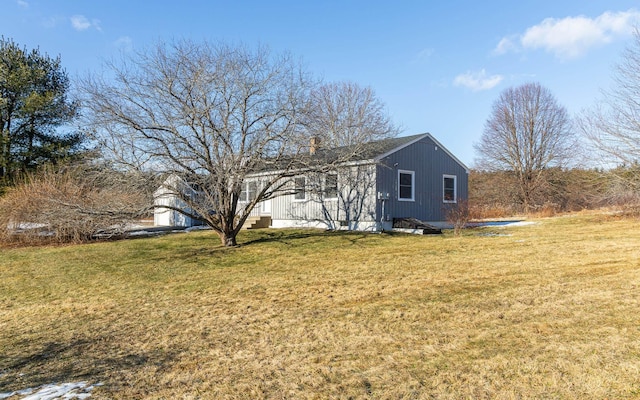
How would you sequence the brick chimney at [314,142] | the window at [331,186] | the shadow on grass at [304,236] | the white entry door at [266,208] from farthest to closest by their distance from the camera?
the white entry door at [266,208] → the window at [331,186] → the shadow on grass at [304,236] → the brick chimney at [314,142]

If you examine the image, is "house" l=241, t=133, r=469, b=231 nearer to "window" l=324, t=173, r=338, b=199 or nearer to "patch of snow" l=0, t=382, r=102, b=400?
"window" l=324, t=173, r=338, b=199

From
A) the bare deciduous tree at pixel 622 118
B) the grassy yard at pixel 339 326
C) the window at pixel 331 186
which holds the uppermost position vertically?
the bare deciduous tree at pixel 622 118

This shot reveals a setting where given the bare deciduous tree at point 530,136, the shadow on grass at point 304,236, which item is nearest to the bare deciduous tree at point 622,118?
the shadow on grass at point 304,236

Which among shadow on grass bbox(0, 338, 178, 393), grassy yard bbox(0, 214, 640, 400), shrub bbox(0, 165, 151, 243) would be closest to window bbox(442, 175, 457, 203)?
grassy yard bbox(0, 214, 640, 400)

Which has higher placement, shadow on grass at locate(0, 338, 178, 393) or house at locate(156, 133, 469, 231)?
house at locate(156, 133, 469, 231)

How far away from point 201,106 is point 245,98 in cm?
118

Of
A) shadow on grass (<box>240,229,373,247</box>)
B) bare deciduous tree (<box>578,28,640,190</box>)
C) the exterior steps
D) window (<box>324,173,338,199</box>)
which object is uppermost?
bare deciduous tree (<box>578,28,640,190</box>)

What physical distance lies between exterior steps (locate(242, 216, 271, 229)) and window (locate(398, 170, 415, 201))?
6.23 metres

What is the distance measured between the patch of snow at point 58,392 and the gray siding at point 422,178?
491 inches

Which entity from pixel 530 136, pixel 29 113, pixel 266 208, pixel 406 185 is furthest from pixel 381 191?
pixel 530 136

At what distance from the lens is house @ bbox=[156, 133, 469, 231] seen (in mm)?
14820

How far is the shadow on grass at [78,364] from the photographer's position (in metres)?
3.54

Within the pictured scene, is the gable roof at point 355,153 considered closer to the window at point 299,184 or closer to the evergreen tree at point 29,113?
the window at point 299,184

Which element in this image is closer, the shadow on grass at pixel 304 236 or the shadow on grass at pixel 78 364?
the shadow on grass at pixel 78 364
